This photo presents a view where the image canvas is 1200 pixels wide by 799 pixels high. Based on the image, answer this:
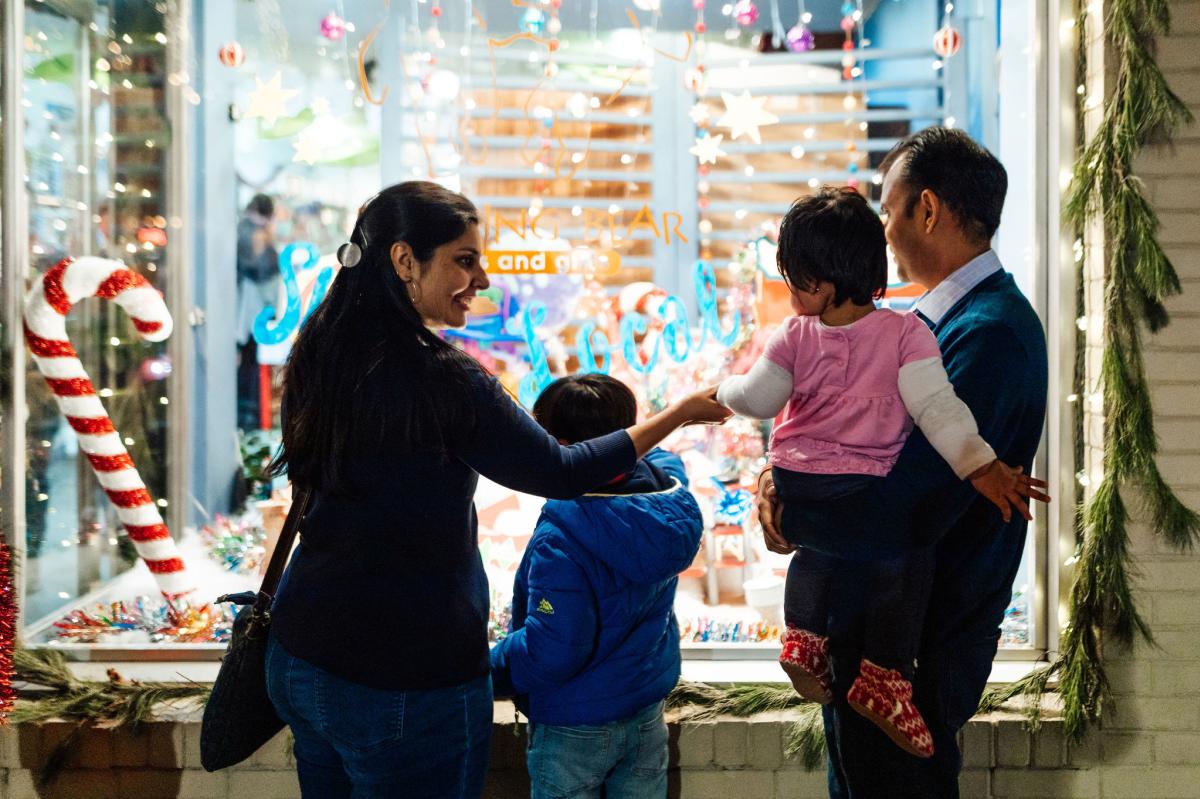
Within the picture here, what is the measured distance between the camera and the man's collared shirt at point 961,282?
219cm

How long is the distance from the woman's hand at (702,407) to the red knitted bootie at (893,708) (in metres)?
0.56

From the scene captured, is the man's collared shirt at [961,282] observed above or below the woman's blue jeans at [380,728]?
above

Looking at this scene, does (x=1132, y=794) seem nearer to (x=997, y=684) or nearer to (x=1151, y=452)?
(x=997, y=684)

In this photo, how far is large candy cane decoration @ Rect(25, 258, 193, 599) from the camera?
133 inches

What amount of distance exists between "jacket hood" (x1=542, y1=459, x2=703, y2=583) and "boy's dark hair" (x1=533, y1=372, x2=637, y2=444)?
0.13 metres

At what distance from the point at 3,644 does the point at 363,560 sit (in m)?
1.76

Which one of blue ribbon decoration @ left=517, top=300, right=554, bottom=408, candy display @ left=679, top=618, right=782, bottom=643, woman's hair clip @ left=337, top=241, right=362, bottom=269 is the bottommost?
candy display @ left=679, top=618, right=782, bottom=643

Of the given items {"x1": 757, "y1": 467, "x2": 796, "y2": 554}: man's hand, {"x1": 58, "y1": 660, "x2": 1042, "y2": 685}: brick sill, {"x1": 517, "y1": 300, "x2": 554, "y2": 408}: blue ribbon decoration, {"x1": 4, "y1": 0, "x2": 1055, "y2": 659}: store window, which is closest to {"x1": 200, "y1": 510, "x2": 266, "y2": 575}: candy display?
{"x1": 4, "y1": 0, "x2": 1055, "y2": 659}: store window

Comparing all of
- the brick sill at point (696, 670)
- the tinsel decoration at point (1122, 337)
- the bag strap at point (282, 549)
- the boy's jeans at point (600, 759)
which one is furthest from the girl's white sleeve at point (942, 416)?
the brick sill at point (696, 670)

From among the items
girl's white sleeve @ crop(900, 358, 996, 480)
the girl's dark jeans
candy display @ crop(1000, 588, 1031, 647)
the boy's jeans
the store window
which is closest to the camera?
girl's white sleeve @ crop(900, 358, 996, 480)

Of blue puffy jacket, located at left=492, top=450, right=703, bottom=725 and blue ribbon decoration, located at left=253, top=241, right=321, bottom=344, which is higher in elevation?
blue ribbon decoration, located at left=253, top=241, right=321, bottom=344

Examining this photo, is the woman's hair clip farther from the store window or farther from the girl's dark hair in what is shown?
the store window

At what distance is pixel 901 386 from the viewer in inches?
79.6

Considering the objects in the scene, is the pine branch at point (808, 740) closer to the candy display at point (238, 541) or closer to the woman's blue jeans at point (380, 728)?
the woman's blue jeans at point (380, 728)
